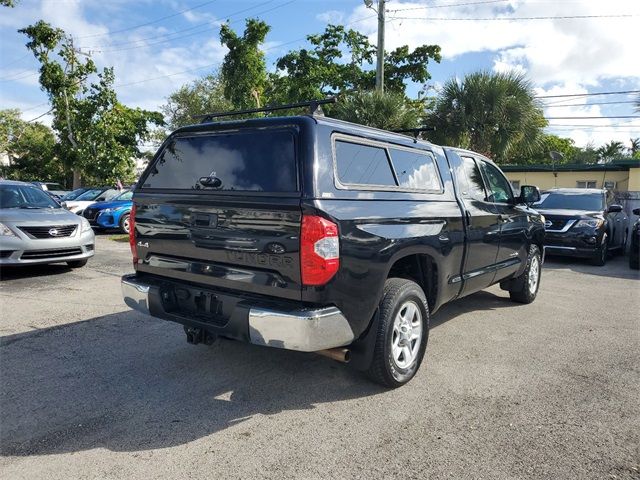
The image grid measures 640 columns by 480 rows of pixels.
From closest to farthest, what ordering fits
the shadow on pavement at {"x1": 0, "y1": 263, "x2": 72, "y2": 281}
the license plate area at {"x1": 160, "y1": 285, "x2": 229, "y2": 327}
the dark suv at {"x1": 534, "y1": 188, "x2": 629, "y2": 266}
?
the license plate area at {"x1": 160, "y1": 285, "x2": 229, "y2": 327} < the shadow on pavement at {"x1": 0, "y1": 263, "x2": 72, "y2": 281} < the dark suv at {"x1": 534, "y1": 188, "x2": 629, "y2": 266}

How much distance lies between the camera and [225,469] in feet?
8.77

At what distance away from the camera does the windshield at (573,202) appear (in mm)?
11055

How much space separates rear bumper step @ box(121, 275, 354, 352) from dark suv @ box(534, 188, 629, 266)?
870 centimetres

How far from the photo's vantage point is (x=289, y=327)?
2975 millimetres

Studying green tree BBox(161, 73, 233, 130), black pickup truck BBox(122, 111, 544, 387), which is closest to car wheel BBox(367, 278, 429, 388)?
black pickup truck BBox(122, 111, 544, 387)

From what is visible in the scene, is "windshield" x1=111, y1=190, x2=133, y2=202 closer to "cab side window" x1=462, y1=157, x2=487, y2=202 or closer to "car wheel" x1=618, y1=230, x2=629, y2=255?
"cab side window" x1=462, y1=157, x2=487, y2=202

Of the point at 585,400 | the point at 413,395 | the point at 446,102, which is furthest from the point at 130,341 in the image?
the point at 446,102

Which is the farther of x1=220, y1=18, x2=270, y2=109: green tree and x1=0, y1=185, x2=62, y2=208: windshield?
x1=220, y1=18, x2=270, y2=109: green tree

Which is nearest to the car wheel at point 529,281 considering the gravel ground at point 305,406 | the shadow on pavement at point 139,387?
the gravel ground at point 305,406

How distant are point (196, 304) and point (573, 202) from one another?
1049 centimetres

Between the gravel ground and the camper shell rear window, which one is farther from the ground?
the camper shell rear window

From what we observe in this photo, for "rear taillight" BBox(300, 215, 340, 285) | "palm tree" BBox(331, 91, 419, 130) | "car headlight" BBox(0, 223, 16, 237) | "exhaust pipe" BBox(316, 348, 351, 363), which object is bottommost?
"exhaust pipe" BBox(316, 348, 351, 363)

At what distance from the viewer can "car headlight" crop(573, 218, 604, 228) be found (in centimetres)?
1020

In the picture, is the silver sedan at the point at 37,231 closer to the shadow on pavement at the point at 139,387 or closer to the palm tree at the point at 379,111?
the shadow on pavement at the point at 139,387
